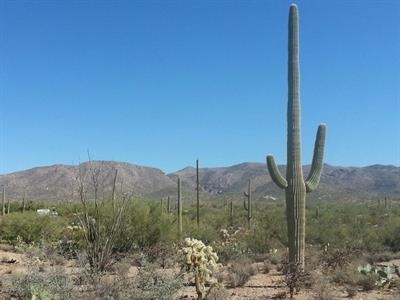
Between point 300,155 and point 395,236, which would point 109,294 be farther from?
point 395,236

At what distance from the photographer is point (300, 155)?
1458 cm

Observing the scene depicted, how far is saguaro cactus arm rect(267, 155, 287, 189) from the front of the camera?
14641mm

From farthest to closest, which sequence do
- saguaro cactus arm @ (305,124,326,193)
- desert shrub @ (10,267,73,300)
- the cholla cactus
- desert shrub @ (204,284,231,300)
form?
saguaro cactus arm @ (305,124,326,193) → desert shrub @ (204,284,231,300) → the cholla cactus → desert shrub @ (10,267,73,300)

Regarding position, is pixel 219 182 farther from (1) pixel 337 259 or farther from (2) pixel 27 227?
(1) pixel 337 259

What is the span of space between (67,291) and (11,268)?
7.74 metres

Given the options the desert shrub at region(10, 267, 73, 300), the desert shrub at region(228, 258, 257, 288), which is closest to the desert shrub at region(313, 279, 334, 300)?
the desert shrub at region(228, 258, 257, 288)

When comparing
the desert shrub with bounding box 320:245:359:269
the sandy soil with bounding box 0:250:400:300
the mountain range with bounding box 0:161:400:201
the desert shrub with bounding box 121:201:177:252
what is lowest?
the sandy soil with bounding box 0:250:400:300

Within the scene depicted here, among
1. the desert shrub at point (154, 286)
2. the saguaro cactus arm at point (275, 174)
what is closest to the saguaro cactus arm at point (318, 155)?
the saguaro cactus arm at point (275, 174)

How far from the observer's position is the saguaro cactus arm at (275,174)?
14641 millimetres

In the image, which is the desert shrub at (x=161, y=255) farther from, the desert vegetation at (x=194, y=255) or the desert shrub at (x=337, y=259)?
the desert shrub at (x=337, y=259)

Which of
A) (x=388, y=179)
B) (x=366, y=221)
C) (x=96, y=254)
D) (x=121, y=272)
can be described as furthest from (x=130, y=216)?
(x=388, y=179)

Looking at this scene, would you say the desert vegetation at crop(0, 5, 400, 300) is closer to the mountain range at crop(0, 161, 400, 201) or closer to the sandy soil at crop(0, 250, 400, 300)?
the sandy soil at crop(0, 250, 400, 300)

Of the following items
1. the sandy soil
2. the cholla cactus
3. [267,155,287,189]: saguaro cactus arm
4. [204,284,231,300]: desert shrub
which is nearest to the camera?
the cholla cactus

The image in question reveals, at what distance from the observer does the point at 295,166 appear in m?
14.4
